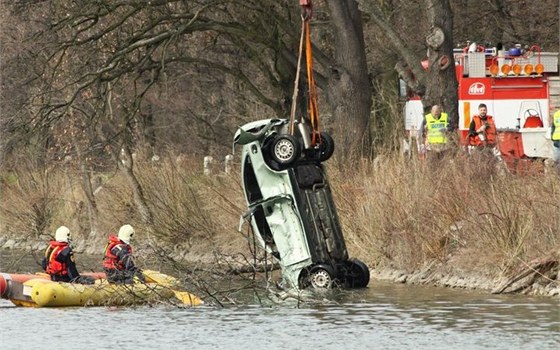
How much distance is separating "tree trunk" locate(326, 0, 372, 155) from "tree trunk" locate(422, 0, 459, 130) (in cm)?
213

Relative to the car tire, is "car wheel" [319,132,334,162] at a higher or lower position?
higher

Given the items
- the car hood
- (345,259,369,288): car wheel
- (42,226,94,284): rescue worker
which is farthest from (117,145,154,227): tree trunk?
the car hood

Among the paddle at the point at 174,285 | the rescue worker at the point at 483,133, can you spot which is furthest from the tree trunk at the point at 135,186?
the paddle at the point at 174,285

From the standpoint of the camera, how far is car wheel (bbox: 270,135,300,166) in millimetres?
22531

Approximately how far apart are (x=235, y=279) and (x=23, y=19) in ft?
36.0

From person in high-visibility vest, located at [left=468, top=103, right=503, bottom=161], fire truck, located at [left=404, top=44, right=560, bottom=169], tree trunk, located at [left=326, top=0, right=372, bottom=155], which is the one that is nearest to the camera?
person in high-visibility vest, located at [left=468, top=103, right=503, bottom=161]

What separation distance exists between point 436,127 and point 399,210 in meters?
4.19

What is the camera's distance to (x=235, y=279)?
2491 centimetres

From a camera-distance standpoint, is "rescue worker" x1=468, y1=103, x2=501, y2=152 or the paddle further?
"rescue worker" x1=468, y1=103, x2=501, y2=152

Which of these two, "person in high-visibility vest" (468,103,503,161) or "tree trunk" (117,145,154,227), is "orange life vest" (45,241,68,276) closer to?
"tree trunk" (117,145,154,227)

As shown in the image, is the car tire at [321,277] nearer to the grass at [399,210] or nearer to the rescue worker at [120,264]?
the grass at [399,210]

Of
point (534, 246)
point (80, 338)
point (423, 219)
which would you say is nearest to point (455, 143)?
point (423, 219)

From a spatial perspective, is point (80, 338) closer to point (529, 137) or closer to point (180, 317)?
point (180, 317)

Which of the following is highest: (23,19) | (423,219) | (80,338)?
(23,19)
